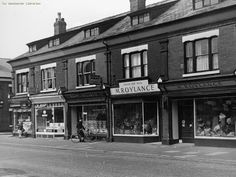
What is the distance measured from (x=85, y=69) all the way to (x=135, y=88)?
5.55 metres

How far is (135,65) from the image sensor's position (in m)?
24.2

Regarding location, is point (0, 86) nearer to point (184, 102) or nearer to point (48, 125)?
point (48, 125)

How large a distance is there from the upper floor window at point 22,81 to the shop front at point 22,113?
Answer: 28.5 inches

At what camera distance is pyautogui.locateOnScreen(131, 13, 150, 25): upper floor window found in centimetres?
2438

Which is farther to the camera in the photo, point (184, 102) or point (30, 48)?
point (30, 48)

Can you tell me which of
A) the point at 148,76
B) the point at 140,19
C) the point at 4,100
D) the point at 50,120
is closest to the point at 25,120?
the point at 50,120

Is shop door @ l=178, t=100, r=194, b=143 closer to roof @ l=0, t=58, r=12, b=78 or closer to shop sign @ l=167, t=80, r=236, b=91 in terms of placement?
shop sign @ l=167, t=80, r=236, b=91

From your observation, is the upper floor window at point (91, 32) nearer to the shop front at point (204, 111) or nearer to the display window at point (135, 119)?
the display window at point (135, 119)

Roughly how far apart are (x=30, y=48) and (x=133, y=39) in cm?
1447

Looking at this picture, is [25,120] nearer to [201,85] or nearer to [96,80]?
[96,80]

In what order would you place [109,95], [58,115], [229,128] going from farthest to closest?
[58,115], [109,95], [229,128]

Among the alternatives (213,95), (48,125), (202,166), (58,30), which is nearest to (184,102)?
(213,95)

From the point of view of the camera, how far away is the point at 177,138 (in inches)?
895

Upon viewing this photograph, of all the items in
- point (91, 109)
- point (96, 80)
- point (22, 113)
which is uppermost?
point (96, 80)
